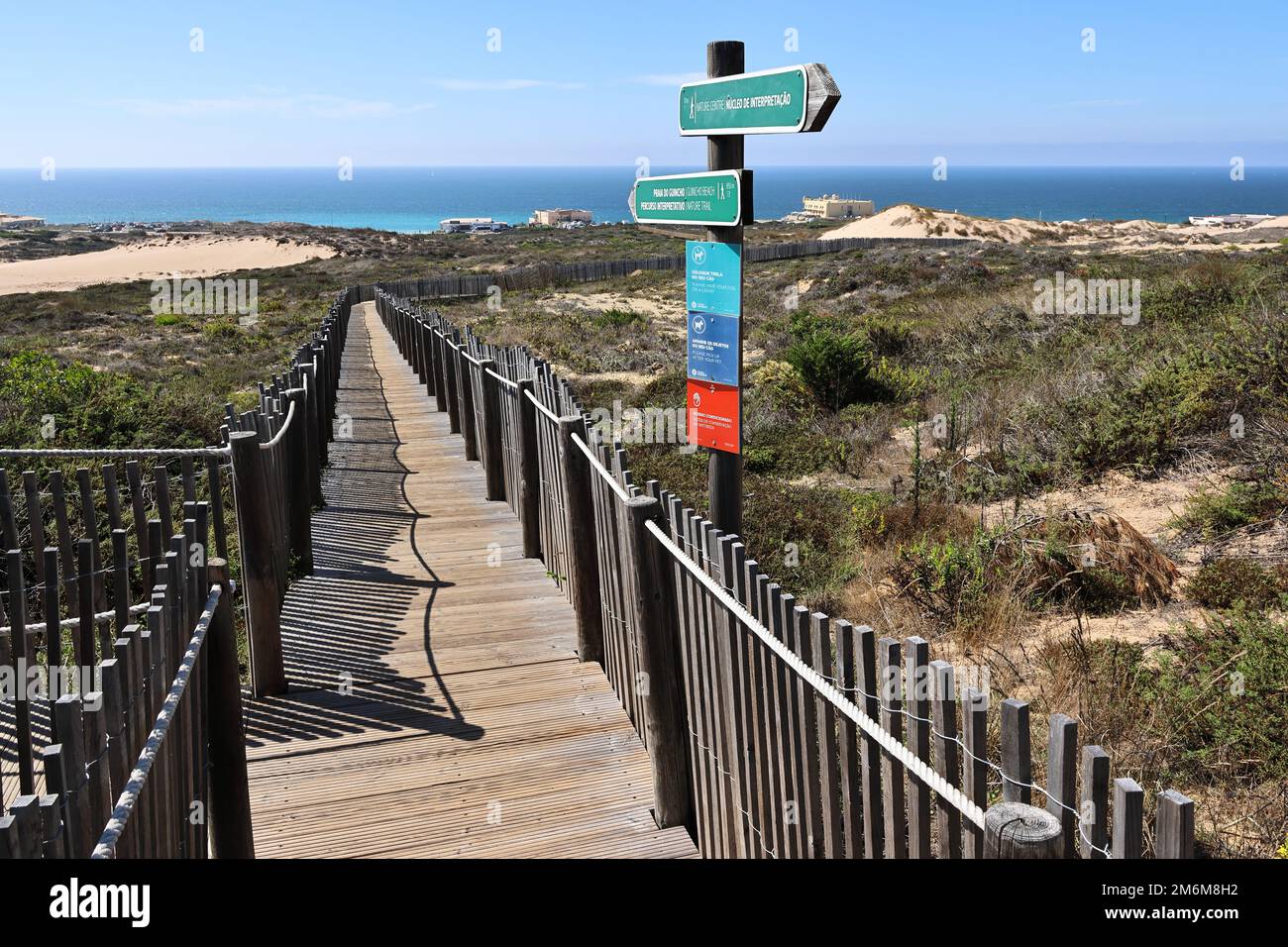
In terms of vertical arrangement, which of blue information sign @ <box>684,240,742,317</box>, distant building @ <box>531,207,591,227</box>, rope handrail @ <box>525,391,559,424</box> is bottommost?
rope handrail @ <box>525,391,559,424</box>

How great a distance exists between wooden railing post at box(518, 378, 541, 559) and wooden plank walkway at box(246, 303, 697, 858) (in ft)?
0.58

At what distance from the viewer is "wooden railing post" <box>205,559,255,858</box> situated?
3385mm

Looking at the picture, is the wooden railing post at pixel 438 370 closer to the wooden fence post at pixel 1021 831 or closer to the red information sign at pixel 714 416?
→ the red information sign at pixel 714 416

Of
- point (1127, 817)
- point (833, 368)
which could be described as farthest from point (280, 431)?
point (833, 368)

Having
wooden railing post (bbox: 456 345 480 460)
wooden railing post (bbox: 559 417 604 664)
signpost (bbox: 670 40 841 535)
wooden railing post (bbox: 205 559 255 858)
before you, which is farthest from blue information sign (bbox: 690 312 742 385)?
wooden railing post (bbox: 456 345 480 460)

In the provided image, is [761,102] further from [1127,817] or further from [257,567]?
[257,567]

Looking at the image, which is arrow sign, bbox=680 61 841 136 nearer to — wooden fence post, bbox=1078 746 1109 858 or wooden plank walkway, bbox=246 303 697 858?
wooden fence post, bbox=1078 746 1109 858

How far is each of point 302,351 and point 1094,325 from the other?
10653mm

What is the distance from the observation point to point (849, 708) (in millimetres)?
2447

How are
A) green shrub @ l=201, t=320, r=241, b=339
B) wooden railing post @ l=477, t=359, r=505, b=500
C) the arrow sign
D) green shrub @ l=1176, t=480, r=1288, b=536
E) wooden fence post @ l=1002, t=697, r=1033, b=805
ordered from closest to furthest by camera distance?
wooden fence post @ l=1002, t=697, r=1033, b=805, the arrow sign, green shrub @ l=1176, t=480, r=1288, b=536, wooden railing post @ l=477, t=359, r=505, b=500, green shrub @ l=201, t=320, r=241, b=339

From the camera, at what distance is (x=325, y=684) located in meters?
5.61

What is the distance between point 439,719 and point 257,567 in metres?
1.20

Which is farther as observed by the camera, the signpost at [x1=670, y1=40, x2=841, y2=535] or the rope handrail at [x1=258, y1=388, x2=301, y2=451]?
the rope handrail at [x1=258, y1=388, x2=301, y2=451]
